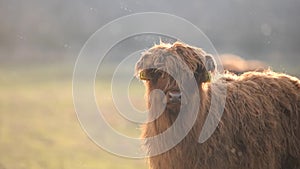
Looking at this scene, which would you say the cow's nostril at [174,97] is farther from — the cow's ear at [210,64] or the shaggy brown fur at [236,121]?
the cow's ear at [210,64]

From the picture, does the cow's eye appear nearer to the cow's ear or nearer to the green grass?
the cow's ear

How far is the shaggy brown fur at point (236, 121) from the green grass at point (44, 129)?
5878 mm

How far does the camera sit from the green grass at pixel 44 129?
1450 cm

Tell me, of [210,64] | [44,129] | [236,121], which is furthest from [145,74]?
[44,129]

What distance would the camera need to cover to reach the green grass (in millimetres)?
14500

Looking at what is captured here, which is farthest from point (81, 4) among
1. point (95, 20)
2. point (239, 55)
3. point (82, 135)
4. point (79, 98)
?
point (79, 98)

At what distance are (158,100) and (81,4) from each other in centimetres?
2750

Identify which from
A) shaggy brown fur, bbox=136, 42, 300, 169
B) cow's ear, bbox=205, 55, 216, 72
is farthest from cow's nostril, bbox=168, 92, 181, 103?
cow's ear, bbox=205, 55, 216, 72

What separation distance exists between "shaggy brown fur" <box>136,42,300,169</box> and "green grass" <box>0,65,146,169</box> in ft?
19.3

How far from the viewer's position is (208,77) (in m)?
7.89

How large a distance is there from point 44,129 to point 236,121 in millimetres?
10562

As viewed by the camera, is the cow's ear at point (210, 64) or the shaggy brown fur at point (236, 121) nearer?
the shaggy brown fur at point (236, 121)

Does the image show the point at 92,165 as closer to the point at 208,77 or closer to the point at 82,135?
the point at 82,135

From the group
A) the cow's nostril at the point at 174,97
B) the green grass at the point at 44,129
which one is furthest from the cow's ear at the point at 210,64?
the green grass at the point at 44,129
